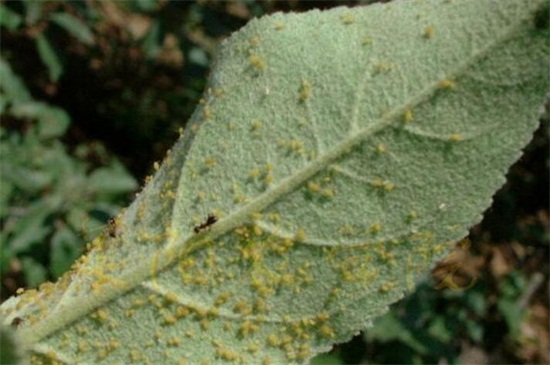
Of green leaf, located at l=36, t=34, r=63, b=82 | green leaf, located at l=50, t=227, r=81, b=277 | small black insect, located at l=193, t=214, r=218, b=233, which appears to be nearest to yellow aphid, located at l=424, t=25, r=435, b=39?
small black insect, located at l=193, t=214, r=218, b=233

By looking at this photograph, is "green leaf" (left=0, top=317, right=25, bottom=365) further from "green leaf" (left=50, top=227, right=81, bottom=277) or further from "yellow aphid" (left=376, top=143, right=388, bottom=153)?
"green leaf" (left=50, top=227, right=81, bottom=277)

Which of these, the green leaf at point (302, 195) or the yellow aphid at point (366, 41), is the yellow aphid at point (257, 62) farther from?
the yellow aphid at point (366, 41)

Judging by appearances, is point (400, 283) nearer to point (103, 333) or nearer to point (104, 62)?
point (103, 333)

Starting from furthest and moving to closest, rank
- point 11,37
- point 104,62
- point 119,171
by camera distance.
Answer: point 104,62
point 11,37
point 119,171

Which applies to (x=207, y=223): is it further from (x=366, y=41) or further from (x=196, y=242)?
(x=366, y=41)

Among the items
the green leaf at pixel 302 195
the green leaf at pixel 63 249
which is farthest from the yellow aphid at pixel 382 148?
the green leaf at pixel 63 249

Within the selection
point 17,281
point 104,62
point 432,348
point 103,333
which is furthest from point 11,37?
point 103,333

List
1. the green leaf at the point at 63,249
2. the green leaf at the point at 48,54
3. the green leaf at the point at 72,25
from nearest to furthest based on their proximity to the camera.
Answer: the green leaf at the point at 63,249
the green leaf at the point at 72,25
the green leaf at the point at 48,54

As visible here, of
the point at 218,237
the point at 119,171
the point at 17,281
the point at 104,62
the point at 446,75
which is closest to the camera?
the point at 446,75

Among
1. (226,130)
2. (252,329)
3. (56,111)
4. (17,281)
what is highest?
(56,111)
